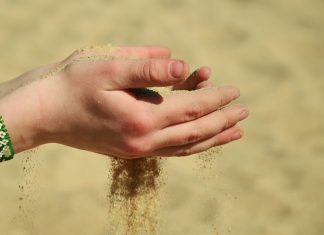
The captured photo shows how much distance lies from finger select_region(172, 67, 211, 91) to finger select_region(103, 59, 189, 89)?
33 cm

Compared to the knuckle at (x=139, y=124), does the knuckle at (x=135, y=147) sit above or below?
below

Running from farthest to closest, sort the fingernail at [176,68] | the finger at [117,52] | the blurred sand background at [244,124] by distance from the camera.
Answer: the blurred sand background at [244,124] → the finger at [117,52] → the fingernail at [176,68]

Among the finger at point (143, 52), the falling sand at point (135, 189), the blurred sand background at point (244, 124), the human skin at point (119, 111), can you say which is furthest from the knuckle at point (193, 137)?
the blurred sand background at point (244, 124)

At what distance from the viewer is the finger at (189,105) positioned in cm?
116

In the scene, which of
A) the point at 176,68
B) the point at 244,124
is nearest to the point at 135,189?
the point at 176,68

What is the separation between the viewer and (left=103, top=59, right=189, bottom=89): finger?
108 cm

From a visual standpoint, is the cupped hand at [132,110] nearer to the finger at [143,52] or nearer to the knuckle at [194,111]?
the knuckle at [194,111]

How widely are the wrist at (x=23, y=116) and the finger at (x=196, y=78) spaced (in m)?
0.44

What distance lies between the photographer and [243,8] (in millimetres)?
3035

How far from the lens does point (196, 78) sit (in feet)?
4.77

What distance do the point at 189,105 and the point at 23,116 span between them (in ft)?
1.33

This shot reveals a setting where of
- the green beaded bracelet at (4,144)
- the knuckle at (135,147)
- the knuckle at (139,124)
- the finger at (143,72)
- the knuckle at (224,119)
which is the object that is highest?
the finger at (143,72)

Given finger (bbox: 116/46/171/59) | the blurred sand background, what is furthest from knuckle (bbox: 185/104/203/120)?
A: the blurred sand background

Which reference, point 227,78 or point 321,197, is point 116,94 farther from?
point 227,78
